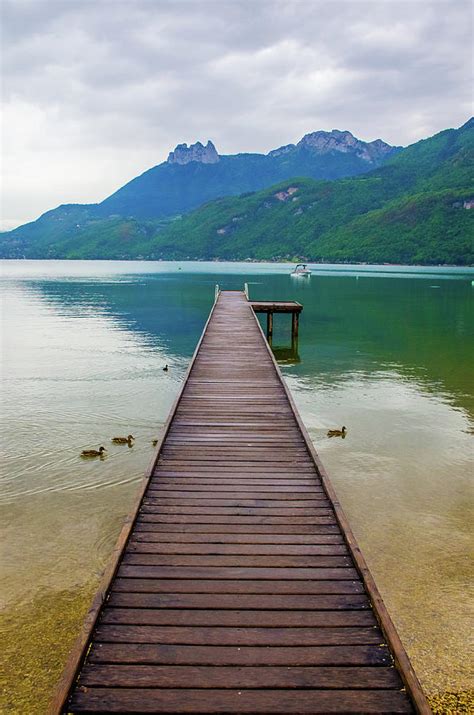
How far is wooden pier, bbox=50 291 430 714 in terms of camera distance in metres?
4.53

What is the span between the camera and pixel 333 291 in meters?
77.6

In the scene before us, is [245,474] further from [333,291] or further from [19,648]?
[333,291]

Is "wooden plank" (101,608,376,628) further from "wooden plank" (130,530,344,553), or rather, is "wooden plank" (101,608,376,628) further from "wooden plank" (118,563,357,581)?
"wooden plank" (130,530,344,553)

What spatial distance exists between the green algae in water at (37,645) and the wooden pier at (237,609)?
1792 mm

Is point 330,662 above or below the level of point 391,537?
above

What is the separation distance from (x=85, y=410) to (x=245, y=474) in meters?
11.2

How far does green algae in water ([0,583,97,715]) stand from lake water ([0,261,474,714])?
18 mm

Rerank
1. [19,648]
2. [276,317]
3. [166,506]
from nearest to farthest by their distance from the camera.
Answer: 1. [19,648]
2. [166,506]
3. [276,317]

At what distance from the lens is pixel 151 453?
14.5 meters

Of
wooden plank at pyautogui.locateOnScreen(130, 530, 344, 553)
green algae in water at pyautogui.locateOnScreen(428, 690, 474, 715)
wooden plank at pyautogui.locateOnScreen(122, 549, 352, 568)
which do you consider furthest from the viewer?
wooden plank at pyautogui.locateOnScreen(130, 530, 344, 553)

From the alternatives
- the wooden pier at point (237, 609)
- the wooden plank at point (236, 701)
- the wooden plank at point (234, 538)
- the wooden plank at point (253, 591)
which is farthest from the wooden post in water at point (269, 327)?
the wooden plank at point (236, 701)

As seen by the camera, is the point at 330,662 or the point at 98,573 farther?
the point at 98,573

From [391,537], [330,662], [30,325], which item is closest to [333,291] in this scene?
[30,325]

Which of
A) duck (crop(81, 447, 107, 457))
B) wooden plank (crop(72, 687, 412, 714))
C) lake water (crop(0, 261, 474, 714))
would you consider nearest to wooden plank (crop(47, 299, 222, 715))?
wooden plank (crop(72, 687, 412, 714))
